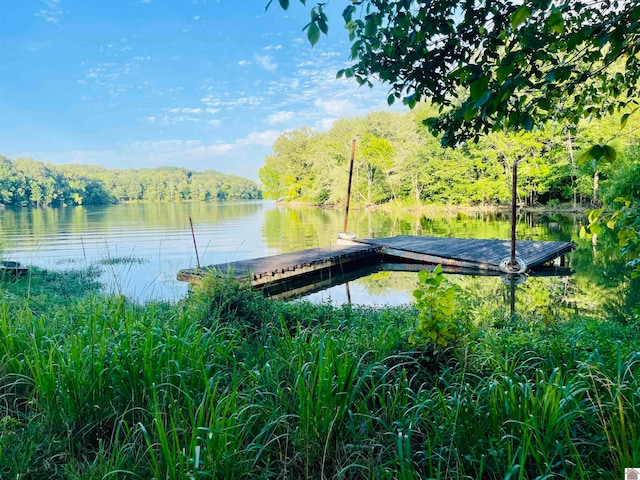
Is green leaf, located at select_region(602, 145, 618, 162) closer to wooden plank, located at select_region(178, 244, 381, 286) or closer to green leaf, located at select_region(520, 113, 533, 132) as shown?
green leaf, located at select_region(520, 113, 533, 132)

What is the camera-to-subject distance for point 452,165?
3703 centimetres

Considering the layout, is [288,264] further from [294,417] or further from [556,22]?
[556,22]

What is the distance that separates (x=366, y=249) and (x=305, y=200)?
5004 centimetres

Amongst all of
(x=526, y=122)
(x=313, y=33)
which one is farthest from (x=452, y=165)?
(x=313, y=33)

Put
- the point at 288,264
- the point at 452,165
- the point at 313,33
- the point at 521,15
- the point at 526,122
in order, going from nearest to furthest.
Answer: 1. the point at 521,15
2. the point at 526,122
3. the point at 313,33
4. the point at 288,264
5. the point at 452,165

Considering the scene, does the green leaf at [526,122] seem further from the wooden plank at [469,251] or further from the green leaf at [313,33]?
the wooden plank at [469,251]

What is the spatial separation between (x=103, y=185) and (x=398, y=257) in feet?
270

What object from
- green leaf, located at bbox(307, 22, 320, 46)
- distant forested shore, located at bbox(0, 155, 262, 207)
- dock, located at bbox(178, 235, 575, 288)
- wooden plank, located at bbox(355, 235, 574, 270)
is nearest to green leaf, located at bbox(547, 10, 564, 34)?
green leaf, located at bbox(307, 22, 320, 46)

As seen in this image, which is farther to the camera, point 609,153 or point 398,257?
point 398,257

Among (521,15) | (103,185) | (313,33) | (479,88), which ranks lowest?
(479,88)

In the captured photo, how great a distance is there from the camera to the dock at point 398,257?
433 inches

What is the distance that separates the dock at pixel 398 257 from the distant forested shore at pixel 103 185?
6287cm

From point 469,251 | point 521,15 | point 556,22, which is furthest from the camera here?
point 469,251

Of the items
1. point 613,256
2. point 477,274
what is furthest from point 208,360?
point 613,256
